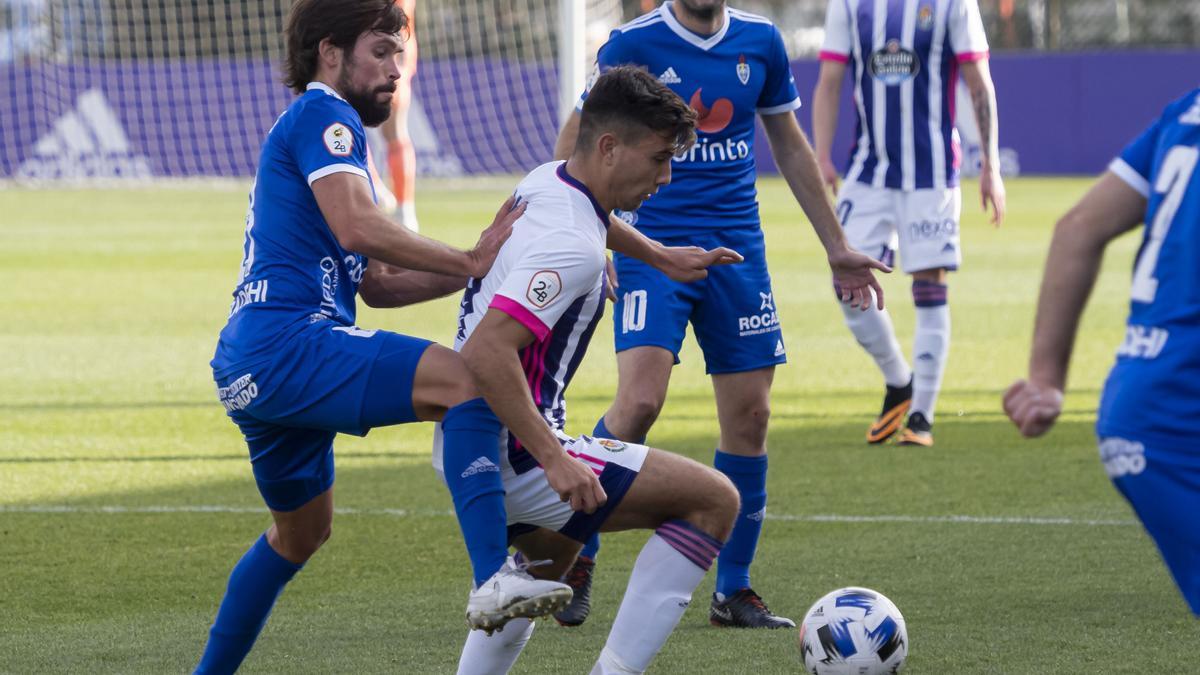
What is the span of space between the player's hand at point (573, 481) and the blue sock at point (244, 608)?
1004 mm

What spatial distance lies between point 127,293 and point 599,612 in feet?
35.3

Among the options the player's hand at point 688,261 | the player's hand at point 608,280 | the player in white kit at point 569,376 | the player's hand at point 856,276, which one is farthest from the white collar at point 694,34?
the player in white kit at point 569,376

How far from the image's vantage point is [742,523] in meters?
5.39

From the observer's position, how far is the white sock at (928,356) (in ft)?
28.5

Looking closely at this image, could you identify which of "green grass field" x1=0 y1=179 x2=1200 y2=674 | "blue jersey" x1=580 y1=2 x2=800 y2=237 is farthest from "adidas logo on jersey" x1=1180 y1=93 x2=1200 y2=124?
"blue jersey" x1=580 y1=2 x2=800 y2=237

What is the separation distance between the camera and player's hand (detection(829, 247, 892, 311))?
530 centimetres

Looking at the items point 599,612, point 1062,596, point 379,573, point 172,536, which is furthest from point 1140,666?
point 172,536

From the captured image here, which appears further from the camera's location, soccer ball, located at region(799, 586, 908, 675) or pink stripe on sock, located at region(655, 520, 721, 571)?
soccer ball, located at region(799, 586, 908, 675)

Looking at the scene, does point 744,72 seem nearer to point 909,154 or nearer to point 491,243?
point 491,243

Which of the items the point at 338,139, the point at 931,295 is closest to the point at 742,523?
the point at 338,139

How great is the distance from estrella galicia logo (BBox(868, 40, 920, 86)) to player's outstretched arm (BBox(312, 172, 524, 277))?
211 inches

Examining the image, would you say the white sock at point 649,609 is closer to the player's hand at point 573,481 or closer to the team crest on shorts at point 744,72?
the player's hand at point 573,481

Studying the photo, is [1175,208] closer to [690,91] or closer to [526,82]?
[690,91]

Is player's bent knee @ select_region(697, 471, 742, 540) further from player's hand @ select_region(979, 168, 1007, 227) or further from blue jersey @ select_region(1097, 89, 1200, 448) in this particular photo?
player's hand @ select_region(979, 168, 1007, 227)
